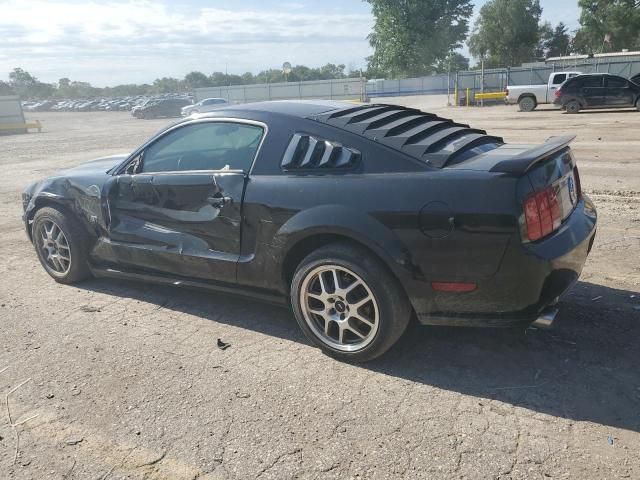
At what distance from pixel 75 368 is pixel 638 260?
473cm

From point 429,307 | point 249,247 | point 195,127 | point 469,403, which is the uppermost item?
point 195,127

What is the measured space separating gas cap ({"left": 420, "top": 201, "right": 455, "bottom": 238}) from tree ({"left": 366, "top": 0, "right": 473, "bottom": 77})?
6509 centimetres

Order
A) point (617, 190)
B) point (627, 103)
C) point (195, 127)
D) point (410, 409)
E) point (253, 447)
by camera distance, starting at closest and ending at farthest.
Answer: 1. point (253, 447)
2. point (410, 409)
3. point (195, 127)
4. point (617, 190)
5. point (627, 103)

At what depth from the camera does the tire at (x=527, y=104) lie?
2544cm

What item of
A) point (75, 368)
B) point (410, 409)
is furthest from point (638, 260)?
point (75, 368)

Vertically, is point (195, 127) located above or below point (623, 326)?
above

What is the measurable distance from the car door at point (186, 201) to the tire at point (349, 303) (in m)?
0.66

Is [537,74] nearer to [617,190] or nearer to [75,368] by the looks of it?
[617,190]

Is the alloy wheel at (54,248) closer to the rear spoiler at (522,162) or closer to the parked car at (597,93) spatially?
the rear spoiler at (522,162)

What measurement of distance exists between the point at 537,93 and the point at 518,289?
83.0ft

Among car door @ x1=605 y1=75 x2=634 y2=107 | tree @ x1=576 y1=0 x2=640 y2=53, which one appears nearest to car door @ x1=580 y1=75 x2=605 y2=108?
car door @ x1=605 y1=75 x2=634 y2=107

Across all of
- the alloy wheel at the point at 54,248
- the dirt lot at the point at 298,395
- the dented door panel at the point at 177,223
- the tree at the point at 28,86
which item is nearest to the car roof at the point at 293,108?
the dented door panel at the point at 177,223

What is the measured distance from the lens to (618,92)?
837 inches

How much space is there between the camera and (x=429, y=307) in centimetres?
311
